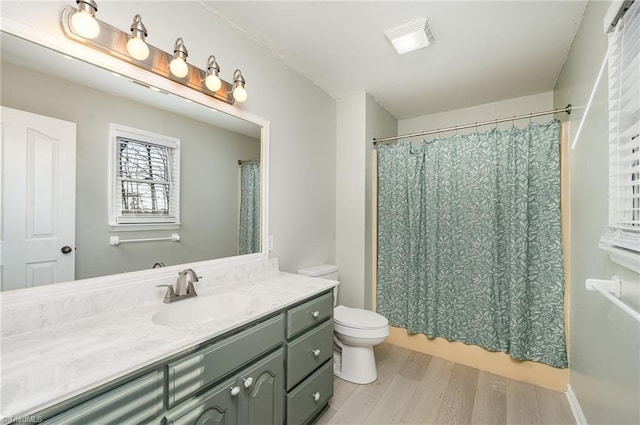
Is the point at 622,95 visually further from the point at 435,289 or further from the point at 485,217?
the point at 435,289

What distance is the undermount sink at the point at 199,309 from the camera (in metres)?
1.27

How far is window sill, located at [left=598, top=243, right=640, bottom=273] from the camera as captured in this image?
3.00 feet

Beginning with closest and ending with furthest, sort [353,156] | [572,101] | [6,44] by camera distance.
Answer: [6,44]
[572,101]
[353,156]

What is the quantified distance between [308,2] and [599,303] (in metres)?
2.24

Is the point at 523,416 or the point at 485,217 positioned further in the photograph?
the point at 485,217

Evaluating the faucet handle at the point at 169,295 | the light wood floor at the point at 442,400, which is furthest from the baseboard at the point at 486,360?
the faucet handle at the point at 169,295

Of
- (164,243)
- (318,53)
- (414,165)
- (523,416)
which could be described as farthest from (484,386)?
(318,53)

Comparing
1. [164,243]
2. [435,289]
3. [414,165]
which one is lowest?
[435,289]

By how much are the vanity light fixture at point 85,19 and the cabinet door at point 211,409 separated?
1443 millimetres

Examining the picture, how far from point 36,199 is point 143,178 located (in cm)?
41

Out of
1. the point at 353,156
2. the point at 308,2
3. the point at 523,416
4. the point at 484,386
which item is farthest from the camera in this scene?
the point at 353,156

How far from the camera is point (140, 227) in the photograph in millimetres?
1364

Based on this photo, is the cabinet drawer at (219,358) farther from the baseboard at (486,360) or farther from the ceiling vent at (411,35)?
the ceiling vent at (411,35)

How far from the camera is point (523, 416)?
1.71 meters
